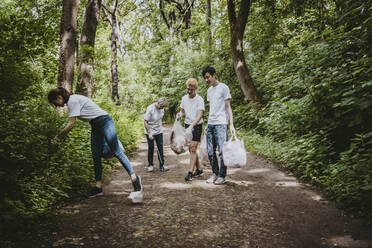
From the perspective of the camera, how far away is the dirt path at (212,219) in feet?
10.0

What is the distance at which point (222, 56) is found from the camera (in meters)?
14.7

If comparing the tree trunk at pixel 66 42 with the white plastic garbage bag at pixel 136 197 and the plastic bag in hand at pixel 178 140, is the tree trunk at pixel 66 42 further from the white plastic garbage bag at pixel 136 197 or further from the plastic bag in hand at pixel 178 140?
the white plastic garbage bag at pixel 136 197

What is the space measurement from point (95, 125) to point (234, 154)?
260cm

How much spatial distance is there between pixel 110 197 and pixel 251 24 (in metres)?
12.8

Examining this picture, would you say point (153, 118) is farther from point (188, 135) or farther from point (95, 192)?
point (95, 192)

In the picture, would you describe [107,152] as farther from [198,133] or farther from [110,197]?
[198,133]

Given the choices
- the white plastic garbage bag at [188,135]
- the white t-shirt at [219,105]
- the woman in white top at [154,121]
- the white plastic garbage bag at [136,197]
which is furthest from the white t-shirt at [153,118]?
the white plastic garbage bag at [136,197]

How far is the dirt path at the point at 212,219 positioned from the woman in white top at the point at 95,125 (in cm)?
53

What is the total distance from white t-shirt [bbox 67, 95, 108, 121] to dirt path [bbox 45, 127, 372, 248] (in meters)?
1.50

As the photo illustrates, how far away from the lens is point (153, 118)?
657 cm

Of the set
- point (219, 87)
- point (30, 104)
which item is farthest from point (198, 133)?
point (30, 104)

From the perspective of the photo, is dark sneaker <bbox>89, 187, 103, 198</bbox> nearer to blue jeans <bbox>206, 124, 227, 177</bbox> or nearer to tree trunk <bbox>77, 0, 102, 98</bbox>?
blue jeans <bbox>206, 124, 227, 177</bbox>

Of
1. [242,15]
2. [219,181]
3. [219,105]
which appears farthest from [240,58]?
[219,181]

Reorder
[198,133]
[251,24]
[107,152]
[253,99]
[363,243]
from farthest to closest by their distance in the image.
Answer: [251,24], [253,99], [198,133], [107,152], [363,243]
